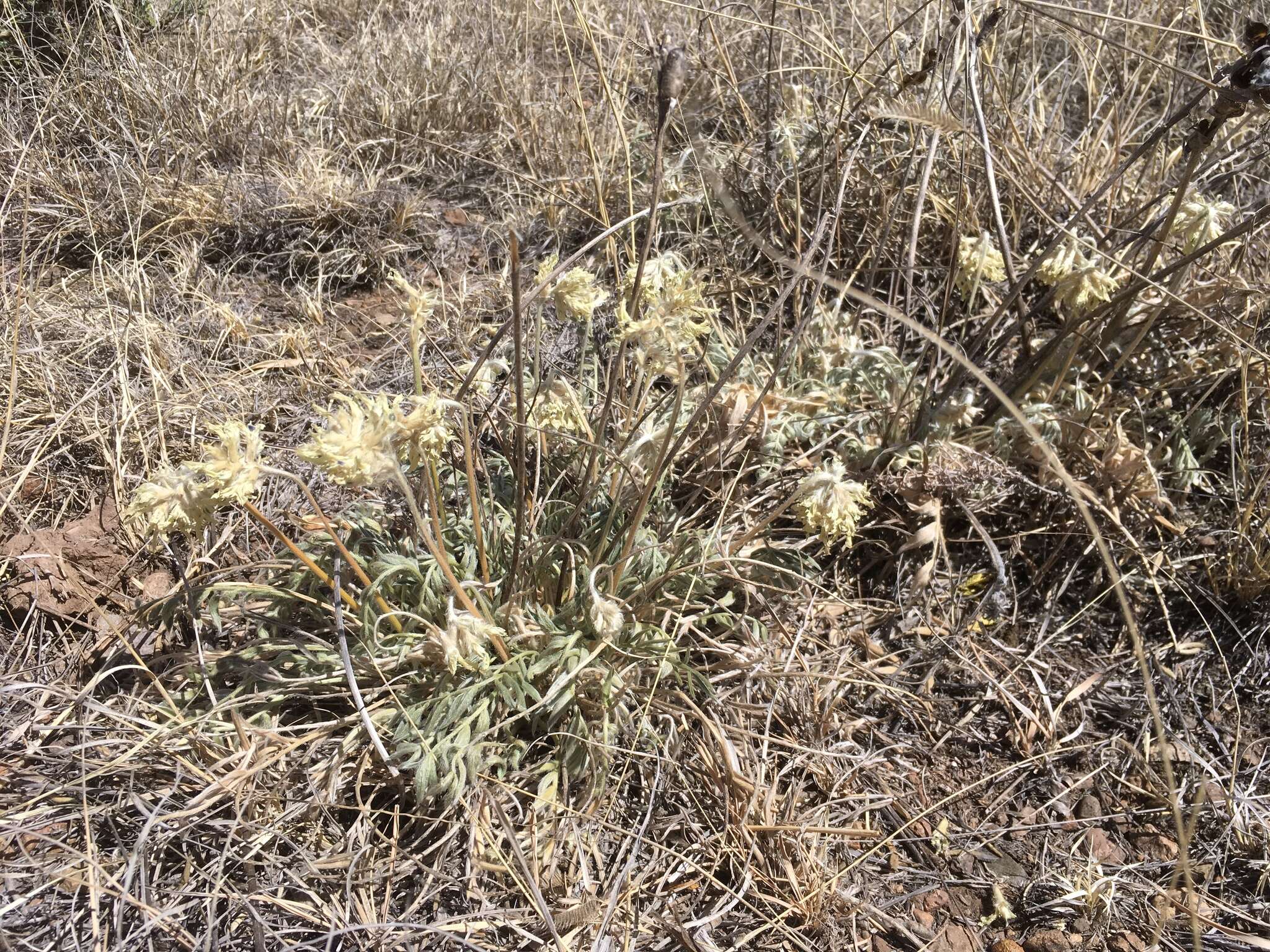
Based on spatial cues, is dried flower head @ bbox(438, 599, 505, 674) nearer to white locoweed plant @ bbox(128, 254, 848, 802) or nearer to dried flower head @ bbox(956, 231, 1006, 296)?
white locoweed plant @ bbox(128, 254, 848, 802)

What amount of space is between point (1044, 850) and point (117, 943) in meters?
1.76

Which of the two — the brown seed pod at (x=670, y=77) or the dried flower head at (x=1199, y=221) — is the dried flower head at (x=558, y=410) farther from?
the dried flower head at (x=1199, y=221)

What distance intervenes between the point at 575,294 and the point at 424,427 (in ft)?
1.40

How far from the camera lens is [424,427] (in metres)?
1.42

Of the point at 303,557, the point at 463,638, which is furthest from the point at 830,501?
the point at 303,557

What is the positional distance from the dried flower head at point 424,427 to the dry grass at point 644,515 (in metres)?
0.03

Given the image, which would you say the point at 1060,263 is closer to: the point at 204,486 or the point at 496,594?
the point at 496,594

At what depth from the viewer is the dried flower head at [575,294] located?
166 cm

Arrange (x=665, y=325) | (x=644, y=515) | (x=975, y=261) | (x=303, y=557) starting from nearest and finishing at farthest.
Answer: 1. (x=665, y=325)
2. (x=303, y=557)
3. (x=644, y=515)
4. (x=975, y=261)

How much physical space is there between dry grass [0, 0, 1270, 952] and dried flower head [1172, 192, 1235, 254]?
15mm

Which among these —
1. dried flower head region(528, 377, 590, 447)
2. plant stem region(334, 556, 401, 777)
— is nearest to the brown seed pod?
dried flower head region(528, 377, 590, 447)

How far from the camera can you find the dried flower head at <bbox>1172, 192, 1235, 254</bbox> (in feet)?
6.62

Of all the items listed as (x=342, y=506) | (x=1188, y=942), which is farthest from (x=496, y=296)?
(x=1188, y=942)

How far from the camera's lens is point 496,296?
9.29ft
